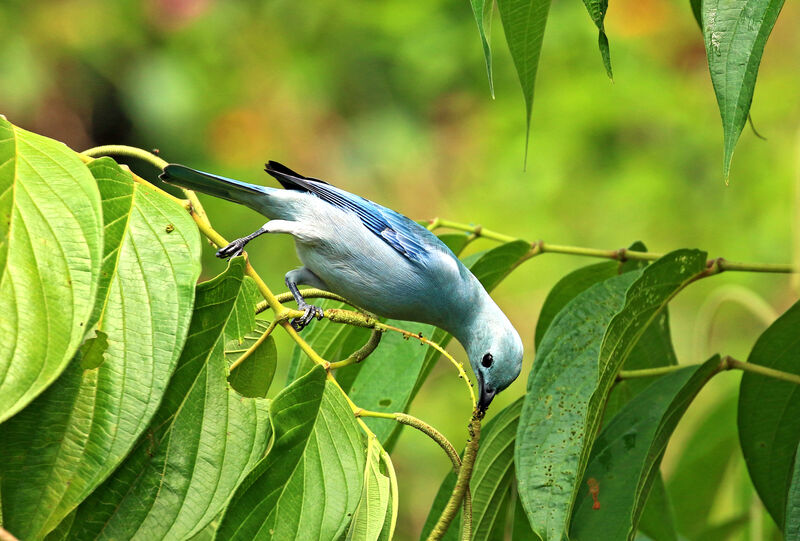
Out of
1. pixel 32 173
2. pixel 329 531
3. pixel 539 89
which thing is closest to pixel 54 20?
pixel 539 89

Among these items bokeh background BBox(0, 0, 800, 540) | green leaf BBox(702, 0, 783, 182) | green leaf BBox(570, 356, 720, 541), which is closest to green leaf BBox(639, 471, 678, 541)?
green leaf BBox(570, 356, 720, 541)

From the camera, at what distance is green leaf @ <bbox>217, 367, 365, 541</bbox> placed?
61.3 inches

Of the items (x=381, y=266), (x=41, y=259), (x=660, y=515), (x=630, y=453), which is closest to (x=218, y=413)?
(x=41, y=259)

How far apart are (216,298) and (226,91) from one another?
522cm

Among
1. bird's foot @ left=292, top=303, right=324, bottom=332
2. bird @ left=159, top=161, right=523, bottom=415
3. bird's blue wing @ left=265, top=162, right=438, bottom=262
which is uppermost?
bird's blue wing @ left=265, top=162, right=438, bottom=262

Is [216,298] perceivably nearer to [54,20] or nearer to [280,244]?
[280,244]

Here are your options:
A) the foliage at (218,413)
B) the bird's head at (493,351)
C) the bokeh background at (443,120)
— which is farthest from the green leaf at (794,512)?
the bokeh background at (443,120)

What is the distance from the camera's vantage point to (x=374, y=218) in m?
2.70

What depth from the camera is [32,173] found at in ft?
4.94

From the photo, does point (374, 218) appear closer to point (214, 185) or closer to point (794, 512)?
point (214, 185)

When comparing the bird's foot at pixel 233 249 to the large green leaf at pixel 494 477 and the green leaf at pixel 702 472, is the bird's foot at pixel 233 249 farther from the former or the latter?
the green leaf at pixel 702 472

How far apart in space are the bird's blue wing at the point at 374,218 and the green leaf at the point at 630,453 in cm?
78

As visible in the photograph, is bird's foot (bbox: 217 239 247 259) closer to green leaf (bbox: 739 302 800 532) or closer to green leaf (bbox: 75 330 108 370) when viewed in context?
green leaf (bbox: 75 330 108 370)

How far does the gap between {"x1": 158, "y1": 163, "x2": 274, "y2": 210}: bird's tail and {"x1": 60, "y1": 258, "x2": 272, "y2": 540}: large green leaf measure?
0.67 metres
